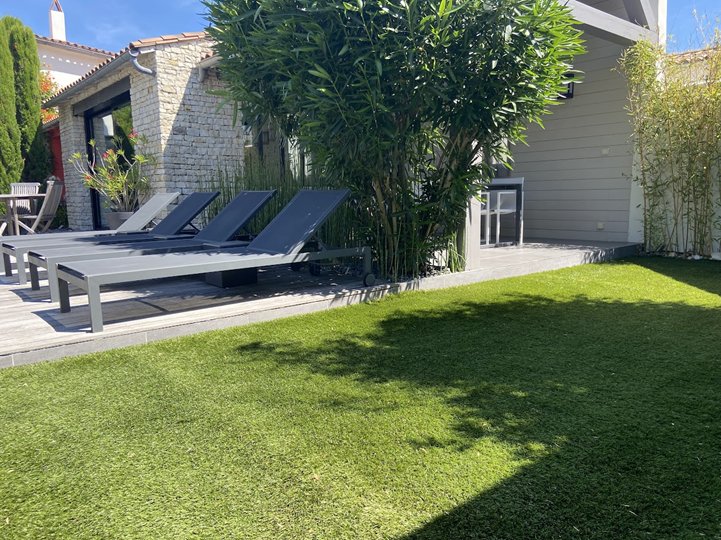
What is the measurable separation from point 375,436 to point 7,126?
13963 millimetres

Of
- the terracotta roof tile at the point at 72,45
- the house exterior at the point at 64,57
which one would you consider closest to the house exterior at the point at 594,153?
the house exterior at the point at 64,57

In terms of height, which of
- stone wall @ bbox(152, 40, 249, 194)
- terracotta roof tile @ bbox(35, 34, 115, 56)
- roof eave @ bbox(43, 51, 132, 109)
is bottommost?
stone wall @ bbox(152, 40, 249, 194)

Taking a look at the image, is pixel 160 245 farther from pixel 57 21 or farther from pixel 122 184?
pixel 57 21

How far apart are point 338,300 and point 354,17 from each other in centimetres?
230

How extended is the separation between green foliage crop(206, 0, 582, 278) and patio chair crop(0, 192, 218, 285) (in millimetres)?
1800

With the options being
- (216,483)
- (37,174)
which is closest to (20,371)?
(216,483)

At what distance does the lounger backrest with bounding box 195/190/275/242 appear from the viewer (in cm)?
530

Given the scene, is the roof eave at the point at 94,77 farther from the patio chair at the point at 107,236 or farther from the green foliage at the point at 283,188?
the patio chair at the point at 107,236

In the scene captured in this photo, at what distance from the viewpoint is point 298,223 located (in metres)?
4.76

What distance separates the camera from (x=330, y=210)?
15.1 feet

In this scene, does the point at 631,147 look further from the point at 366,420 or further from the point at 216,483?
the point at 216,483

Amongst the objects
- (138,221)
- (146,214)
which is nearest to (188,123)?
(146,214)

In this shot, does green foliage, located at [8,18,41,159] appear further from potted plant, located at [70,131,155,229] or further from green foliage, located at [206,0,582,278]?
green foliage, located at [206,0,582,278]

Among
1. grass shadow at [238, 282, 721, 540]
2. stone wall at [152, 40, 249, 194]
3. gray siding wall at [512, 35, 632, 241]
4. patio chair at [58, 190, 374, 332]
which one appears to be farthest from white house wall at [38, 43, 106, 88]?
grass shadow at [238, 282, 721, 540]
